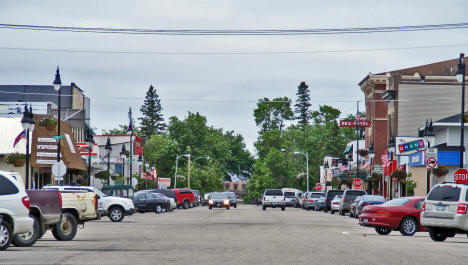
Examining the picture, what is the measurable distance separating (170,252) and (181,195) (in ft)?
200

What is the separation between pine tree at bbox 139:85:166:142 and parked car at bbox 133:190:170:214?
347ft

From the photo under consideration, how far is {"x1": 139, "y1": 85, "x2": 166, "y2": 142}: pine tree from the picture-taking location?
164 m

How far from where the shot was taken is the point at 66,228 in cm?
2408

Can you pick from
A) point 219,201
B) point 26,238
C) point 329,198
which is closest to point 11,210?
point 26,238

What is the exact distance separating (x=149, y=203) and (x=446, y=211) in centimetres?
3595

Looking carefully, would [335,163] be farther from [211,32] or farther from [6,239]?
[6,239]

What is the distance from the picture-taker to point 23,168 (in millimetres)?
54531

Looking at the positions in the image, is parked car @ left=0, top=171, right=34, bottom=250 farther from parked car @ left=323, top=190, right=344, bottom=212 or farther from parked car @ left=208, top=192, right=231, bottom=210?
parked car @ left=208, top=192, right=231, bottom=210

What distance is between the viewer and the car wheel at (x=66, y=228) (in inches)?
925

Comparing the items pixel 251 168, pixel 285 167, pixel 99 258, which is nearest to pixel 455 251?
pixel 99 258

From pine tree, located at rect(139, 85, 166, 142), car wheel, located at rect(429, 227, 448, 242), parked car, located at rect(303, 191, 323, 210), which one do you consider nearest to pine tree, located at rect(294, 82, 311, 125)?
pine tree, located at rect(139, 85, 166, 142)

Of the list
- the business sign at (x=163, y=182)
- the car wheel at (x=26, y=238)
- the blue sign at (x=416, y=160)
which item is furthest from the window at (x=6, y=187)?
the business sign at (x=163, y=182)

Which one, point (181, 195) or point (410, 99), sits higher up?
point (410, 99)

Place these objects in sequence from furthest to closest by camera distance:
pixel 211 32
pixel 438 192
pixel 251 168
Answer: pixel 251 168
pixel 211 32
pixel 438 192
